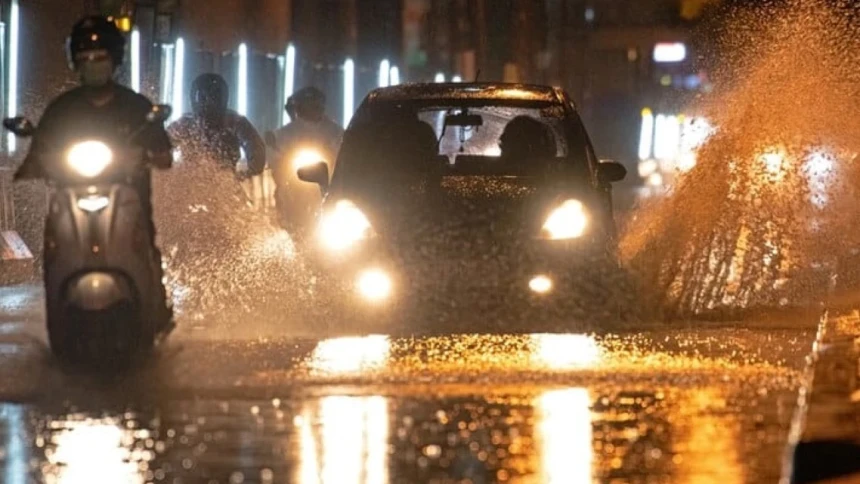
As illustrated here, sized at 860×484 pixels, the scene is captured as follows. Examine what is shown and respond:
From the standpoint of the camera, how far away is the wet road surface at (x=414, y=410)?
8539mm

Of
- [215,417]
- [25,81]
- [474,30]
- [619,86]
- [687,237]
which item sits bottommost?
[215,417]

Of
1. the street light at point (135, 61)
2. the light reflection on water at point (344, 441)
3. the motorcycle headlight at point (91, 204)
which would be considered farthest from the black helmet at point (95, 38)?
the street light at point (135, 61)

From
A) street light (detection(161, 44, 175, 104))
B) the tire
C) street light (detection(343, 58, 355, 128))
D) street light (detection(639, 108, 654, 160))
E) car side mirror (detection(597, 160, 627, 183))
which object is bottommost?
the tire

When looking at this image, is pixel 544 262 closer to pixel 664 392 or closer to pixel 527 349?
pixel 527 349

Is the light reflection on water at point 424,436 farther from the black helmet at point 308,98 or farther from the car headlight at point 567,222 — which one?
the black helmet at point 308,98

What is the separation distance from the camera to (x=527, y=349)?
12547mm

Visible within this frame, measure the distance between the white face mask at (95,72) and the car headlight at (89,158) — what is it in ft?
1.62

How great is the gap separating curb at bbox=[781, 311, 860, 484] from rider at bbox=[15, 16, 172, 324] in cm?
335

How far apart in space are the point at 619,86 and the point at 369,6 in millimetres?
32565

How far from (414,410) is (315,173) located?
18.0 feet

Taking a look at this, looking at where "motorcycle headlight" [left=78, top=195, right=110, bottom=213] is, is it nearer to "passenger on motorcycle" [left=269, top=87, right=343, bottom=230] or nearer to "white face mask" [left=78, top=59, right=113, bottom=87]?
"white face mask" [left=78, top=59, right=113, bottom=87]

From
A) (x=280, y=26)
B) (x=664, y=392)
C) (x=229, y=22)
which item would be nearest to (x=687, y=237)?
(x=664, y=392)

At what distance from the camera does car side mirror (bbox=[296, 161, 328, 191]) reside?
603 inches

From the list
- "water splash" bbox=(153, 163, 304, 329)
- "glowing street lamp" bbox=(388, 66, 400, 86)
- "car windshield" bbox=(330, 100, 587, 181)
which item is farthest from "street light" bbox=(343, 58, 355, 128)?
"car windshield" bbox=(330, 100, 587, 181)
